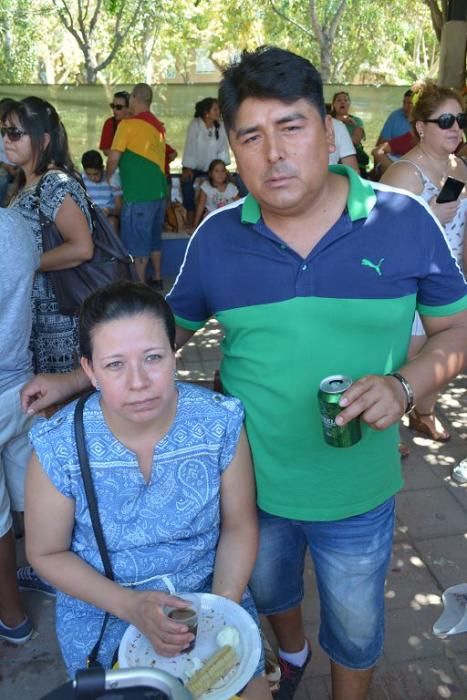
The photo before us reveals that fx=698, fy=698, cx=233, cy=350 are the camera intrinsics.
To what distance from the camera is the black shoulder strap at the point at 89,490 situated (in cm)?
195

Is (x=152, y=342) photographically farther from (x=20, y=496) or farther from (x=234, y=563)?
(x=20, y=496)

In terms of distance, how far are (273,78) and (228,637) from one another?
1.47 meters

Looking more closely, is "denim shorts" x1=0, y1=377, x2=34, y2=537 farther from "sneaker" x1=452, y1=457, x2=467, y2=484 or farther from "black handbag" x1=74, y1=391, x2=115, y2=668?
"sneaker" x1=452, y1=457, x2=467, y2=484

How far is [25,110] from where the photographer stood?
3.12 m

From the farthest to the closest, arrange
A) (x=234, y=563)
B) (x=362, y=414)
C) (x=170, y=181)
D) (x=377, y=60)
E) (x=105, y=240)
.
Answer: (x=377, y=60) → (x=170, y=181) → (x=105, y=240) → (x=234, y=563) → (x=362, y=414)

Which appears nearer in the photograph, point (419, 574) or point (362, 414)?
point (362, 414)

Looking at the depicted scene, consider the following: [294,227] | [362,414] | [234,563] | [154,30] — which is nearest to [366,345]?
[362,414]

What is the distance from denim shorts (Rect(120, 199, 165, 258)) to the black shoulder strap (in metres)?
5.97

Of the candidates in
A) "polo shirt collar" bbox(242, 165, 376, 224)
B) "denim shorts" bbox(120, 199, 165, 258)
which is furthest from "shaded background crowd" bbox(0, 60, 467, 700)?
"denim shorts" bbox(120, 199, 165, 258)

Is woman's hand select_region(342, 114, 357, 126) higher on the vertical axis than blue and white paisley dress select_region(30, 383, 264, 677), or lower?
higher

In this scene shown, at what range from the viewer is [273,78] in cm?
185

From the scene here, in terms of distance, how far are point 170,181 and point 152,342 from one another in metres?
8.26

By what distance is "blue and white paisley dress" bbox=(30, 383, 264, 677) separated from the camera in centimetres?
197

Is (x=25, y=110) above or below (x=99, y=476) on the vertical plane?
above
